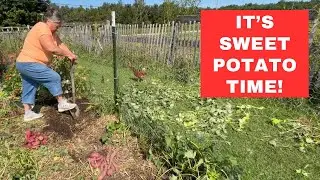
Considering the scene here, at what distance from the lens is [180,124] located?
5.31 metres

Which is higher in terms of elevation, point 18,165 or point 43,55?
point 43,55

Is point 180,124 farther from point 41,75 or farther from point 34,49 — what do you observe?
point 34,49

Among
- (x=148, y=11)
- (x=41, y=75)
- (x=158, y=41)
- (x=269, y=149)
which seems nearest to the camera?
(x=269, y=149)

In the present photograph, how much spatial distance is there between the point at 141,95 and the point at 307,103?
2.78 meters

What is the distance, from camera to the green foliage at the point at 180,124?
133 inches

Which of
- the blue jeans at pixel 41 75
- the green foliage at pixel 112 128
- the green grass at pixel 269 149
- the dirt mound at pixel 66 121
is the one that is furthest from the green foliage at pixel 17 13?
the green foliage at pixel 112 128

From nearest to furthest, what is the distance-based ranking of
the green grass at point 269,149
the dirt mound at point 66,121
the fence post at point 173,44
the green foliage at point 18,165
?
the green foliage at point 18,165 < the green grass at point 269,149 < the dirt mound at point 66,121 < the fence post at point 173,44

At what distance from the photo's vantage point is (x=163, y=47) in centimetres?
1092

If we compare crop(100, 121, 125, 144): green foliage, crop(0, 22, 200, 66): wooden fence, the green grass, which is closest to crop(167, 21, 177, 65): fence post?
crop(0, 22, 200, 66): wooden fence

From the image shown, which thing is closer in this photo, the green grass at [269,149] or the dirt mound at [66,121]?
the green grass at [269,149]

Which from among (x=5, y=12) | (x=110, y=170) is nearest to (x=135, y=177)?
(x=110, y=170)

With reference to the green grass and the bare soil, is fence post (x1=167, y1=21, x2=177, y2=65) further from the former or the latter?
the bare soil

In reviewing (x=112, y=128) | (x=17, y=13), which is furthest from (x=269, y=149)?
(x=17, y=13)

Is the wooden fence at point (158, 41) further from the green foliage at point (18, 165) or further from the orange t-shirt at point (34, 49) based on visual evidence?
the green foliage at point (18, 165)
